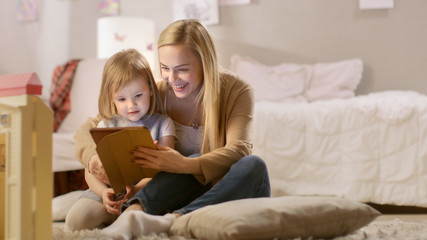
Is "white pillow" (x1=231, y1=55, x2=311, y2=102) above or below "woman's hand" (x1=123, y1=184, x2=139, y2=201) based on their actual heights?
above

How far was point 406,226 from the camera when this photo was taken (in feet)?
4.74

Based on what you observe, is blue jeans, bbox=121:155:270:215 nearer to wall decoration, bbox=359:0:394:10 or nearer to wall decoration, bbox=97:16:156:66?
wall decoration, bbox=97:16:156:66

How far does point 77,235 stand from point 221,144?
0.51m

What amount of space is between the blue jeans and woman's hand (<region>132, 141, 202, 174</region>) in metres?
0.04

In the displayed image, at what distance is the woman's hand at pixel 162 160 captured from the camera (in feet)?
4.14

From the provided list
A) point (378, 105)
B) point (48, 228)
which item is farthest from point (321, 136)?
point (48, 228)

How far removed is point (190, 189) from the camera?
4.51ft

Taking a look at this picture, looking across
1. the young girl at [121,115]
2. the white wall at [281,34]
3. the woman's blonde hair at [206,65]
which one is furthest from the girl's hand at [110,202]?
the white wall at [281,34]

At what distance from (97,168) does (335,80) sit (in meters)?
1.93

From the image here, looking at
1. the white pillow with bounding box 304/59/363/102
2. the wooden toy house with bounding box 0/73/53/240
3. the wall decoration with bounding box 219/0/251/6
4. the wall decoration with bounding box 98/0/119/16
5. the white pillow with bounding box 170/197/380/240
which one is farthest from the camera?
the wall decoration with bounding box 98/0/119/16

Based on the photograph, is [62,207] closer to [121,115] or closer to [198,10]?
[121,115]

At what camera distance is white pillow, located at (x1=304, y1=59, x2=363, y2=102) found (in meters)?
2.95

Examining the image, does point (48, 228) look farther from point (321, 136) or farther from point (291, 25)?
point (291, 25)

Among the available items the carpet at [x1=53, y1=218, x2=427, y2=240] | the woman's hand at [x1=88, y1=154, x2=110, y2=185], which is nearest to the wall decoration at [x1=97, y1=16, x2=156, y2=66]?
the woman's hand at [x1=88, y1=154, x2=110, y2=185]
